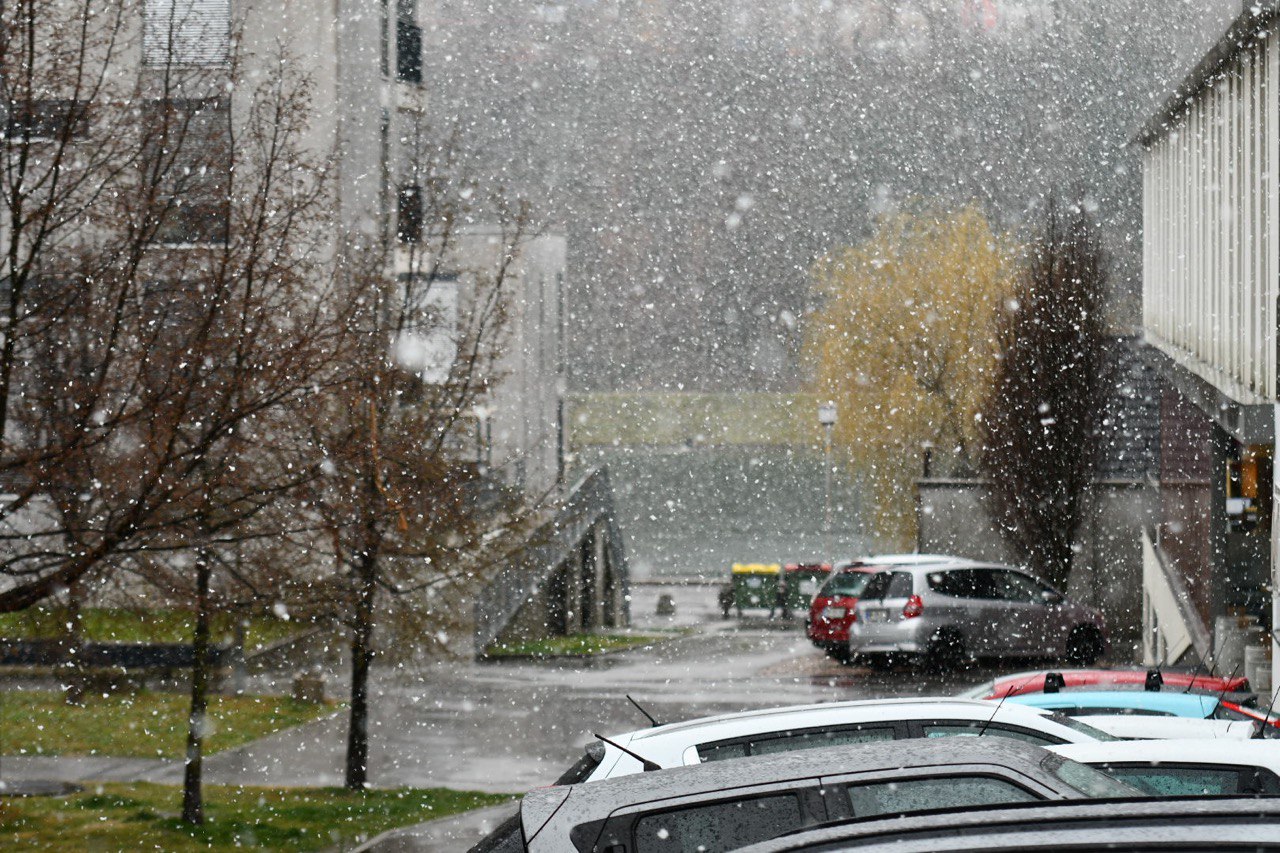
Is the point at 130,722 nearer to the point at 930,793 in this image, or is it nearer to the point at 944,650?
the point at 944,650

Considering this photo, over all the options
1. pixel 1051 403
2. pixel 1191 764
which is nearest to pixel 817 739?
pixel 1191 764

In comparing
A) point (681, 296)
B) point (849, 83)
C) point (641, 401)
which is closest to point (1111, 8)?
point (849, 83)

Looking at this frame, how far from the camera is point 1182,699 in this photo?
7.66m

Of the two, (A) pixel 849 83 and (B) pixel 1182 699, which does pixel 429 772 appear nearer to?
(B) pixel 1182 699

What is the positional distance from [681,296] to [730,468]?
70.3 meters

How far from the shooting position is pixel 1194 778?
5.19 meters

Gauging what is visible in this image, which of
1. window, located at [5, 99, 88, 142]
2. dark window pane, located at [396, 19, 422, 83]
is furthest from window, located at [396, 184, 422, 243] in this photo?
dark window pane, located at [396, 19, 422, 83]

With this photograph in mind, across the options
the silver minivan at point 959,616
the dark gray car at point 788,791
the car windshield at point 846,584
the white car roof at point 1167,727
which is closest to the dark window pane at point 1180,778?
the white car roof at point 1167,727

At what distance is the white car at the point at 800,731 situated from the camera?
15.5 feet

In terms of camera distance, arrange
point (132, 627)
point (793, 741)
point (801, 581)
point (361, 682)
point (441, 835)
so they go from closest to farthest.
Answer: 1. point (793, 741)
2. point (441, 835)
3. point (361, 682)
4. point (132, 627)
5. point (801, 581)

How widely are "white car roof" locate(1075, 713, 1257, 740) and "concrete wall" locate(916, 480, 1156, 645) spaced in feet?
69.3

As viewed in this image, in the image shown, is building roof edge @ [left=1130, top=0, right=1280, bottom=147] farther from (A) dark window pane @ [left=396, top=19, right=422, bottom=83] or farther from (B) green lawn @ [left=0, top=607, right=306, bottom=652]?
(A) dark window pane @ [left=396, top=19, right=422, bottom=83]

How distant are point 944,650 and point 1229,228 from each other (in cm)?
725

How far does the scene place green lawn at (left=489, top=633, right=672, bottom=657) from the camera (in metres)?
23.8
